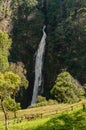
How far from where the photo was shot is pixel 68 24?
69250 millimetres

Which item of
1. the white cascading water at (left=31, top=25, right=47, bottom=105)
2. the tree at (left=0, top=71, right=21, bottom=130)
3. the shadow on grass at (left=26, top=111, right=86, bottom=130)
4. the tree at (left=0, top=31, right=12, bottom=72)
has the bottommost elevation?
the white cascading water at (left=31, top=25, right=47, bottom=105)

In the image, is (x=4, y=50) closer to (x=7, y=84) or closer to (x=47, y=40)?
(x=47, y=40)

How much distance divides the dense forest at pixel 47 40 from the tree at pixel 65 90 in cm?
879

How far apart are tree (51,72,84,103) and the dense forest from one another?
8.79m

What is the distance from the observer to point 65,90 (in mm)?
51875

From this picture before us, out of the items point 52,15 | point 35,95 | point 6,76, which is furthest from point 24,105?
point 6,76

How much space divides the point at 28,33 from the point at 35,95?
12.9m

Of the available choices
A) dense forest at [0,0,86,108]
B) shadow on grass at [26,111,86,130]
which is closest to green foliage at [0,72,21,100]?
shadow on grass at [26,111,86,130]

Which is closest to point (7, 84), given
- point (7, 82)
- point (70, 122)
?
point (7, 82)

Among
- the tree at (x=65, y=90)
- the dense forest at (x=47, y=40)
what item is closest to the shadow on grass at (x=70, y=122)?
the tree at (x=65, y=90)

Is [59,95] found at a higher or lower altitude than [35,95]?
higher

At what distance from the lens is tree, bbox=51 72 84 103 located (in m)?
51.8

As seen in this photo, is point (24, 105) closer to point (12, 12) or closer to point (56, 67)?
point (56, 67)

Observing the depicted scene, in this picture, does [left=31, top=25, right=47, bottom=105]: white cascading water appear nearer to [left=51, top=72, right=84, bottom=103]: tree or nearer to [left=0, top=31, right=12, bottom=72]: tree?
[left=0, top=31, right=12, bottom=72]: tree
